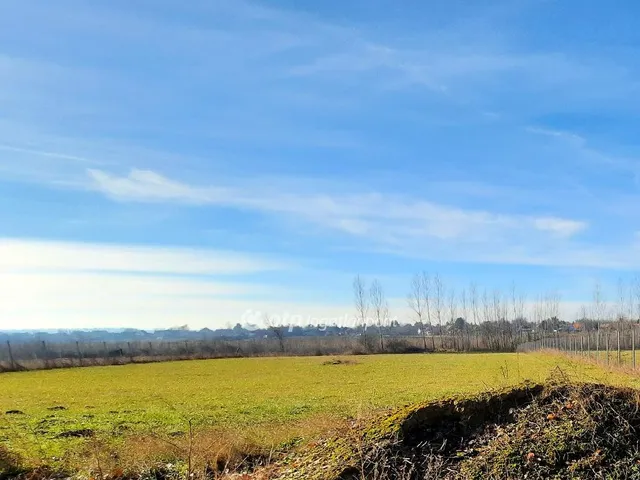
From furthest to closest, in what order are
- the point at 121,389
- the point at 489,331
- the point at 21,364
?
the point at 489,331, the point at 21,364, the point at 121,389

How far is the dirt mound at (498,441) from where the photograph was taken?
631 centimetres

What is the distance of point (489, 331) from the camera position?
9950 centimetres

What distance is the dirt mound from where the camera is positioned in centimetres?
631

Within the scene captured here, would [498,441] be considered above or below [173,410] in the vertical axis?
above

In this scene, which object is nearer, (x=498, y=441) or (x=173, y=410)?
(x=498, y=441)

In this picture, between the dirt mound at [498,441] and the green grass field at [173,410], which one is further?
the green grass field at [173,410]

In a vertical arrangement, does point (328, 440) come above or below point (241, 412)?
above

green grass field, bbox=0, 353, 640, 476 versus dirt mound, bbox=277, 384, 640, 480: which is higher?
dirt mound, bbox=277, 384, 640, 480

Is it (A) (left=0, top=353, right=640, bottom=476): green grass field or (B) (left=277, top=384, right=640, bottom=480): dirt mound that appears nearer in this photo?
(B) (left=277, top=384, right=640, bottom=480): dirt mound

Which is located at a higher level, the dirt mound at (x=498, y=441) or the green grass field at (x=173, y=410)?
the dirt mound at (x=498, y=441)

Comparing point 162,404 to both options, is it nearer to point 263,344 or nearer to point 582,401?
point 582,401

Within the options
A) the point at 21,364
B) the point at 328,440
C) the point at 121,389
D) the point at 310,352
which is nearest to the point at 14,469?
the point at 328,440

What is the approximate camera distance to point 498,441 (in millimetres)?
6727

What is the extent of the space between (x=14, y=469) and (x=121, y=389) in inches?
856
